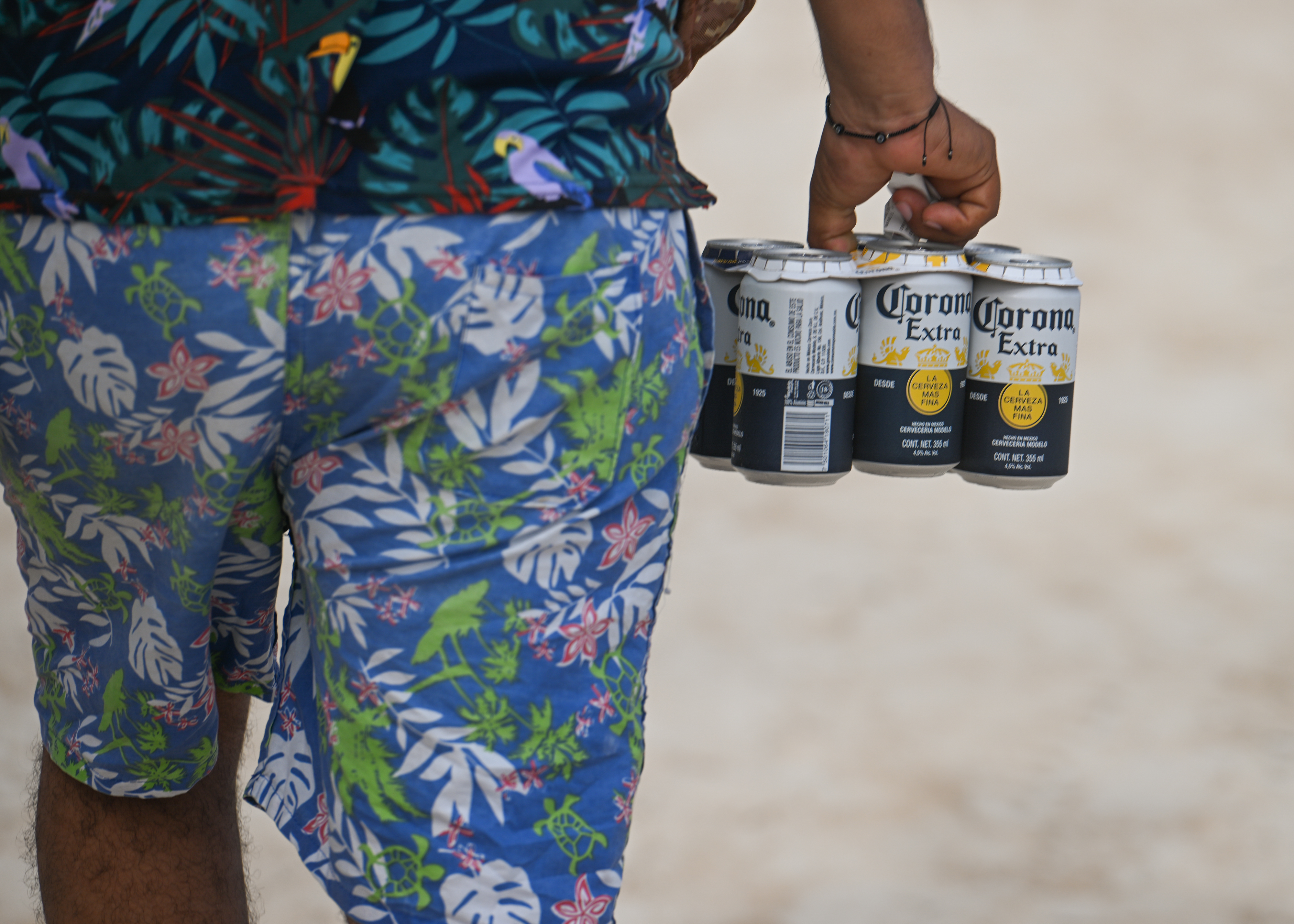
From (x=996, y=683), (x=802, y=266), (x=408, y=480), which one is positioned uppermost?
(x=802, y=266)

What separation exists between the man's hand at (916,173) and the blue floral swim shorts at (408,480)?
30cm

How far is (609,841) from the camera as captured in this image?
0.74 m

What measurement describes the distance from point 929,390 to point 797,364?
0.38ft

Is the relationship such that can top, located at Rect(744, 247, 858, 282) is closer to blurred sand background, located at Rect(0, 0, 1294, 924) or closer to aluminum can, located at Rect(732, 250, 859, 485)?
aluminum can, located at Rect(732, 250, 859, 485)

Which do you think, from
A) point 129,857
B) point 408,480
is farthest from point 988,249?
point 129,857

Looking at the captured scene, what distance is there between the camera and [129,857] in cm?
94

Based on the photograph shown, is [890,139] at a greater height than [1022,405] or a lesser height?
greater

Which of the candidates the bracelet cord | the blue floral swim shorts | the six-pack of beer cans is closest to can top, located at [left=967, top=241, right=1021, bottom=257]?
the six-pack of beer cans

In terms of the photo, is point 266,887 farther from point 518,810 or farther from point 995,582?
point 995,582

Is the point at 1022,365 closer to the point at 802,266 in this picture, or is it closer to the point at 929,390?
the point at 929,390

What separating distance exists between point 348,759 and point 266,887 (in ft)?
3.52

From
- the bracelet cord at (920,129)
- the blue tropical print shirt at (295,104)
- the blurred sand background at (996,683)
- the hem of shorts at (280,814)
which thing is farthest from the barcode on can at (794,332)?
the blurred sand background at (996,683)

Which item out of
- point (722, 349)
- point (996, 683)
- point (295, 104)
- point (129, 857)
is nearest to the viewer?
point (295, 104)

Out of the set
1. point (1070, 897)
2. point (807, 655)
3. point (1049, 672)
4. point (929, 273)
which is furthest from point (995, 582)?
point (929, 273)
